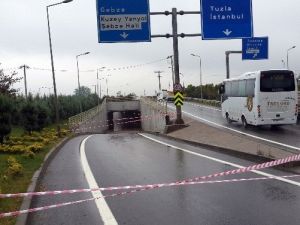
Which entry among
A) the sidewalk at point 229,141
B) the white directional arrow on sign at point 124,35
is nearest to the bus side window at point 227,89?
the sidewalk at point 229,141

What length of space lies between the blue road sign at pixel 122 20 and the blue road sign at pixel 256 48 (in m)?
17.2

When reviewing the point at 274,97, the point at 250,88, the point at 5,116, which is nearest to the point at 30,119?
the point at 5,116

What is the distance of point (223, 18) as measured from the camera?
29.5 m

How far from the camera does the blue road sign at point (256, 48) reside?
146 feet

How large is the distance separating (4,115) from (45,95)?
1610 inches

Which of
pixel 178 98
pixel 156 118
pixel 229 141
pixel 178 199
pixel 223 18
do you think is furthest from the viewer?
pixel 156 118

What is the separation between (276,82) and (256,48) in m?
18.5

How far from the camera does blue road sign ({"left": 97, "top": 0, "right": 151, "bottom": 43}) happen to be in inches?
1146

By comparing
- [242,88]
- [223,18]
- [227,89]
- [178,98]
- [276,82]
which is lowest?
[178,98]

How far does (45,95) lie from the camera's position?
63.4 meters

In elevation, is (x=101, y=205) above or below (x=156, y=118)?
above

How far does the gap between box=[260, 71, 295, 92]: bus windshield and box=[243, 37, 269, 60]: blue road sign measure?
1782cm

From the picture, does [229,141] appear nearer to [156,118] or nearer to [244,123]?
[244,123]

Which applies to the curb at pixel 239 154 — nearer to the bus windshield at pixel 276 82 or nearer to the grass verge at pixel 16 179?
the bus windshield at pixel 276 82
